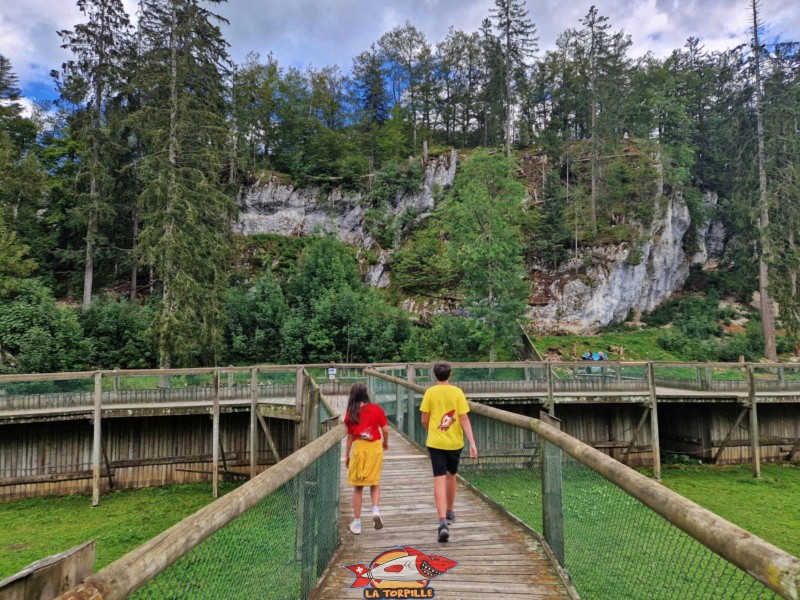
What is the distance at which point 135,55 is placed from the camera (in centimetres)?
2981

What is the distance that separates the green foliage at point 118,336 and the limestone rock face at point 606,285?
80.7 feet

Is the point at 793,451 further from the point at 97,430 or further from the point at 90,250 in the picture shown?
the point at 90,250

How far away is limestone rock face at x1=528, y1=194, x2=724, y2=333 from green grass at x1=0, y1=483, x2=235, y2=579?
26.4 m

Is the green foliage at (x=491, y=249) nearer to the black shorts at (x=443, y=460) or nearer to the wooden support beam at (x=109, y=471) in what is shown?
the wooden support beam at (x=109, y=471)

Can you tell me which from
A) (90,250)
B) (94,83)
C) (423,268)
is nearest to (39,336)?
(90,250)

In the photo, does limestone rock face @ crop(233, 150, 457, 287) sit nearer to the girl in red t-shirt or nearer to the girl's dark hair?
the girl's dark hair

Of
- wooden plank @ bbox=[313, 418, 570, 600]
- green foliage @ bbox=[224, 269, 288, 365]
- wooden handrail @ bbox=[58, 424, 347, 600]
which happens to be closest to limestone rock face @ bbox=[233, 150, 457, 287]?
green foliage @ bbox=[224, 269, 288, 365]

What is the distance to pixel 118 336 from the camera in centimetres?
2498

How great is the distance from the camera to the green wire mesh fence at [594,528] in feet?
8.04

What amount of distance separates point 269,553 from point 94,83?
119 ft

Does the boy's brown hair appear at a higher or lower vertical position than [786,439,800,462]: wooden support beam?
higher

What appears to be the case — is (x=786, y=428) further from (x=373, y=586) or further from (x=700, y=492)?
(x=373, y=586)

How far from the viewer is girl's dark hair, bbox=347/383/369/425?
473 centimetres

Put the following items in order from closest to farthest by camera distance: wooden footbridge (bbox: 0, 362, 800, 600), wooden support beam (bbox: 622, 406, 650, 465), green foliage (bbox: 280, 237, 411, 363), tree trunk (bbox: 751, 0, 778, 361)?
1. wooden footbridge (bbox: 0, 362, 800, 600)
2. wooden support beam (bbox: 622, 406, 650, 465)
3. green foliage (bbox: 280, 237, 411, 363)
4. tree trunk (bbox: 751, 0, 778, 361)
